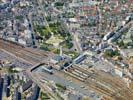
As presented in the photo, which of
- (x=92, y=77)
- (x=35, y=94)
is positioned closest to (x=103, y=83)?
(x=92, y=77)

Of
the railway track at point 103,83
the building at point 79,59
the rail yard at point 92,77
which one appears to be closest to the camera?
the railway track at point 103,83

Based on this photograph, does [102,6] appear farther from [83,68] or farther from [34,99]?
[34,99]

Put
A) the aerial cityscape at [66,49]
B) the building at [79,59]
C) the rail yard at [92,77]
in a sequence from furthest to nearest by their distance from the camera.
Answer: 1. the building at [79,59]
2. the aerial cityscape at [66,49]
3. the rail yard at [92,77]

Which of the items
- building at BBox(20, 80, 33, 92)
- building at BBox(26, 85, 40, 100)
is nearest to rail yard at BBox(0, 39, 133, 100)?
building at BBox(20, 80, 33, 92)

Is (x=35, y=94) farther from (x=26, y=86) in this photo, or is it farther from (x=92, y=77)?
(x=92, y=77)

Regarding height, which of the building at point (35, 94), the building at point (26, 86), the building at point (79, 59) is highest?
the building at point (79, 59)

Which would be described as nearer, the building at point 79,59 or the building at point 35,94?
the building at point 35,94

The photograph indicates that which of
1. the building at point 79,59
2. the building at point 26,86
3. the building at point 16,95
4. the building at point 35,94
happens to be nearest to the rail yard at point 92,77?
the building at point 79,59

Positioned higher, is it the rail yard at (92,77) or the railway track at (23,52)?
the railway track at (23,52)

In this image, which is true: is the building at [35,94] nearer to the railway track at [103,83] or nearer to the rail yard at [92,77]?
the rail yard at [92,77]
